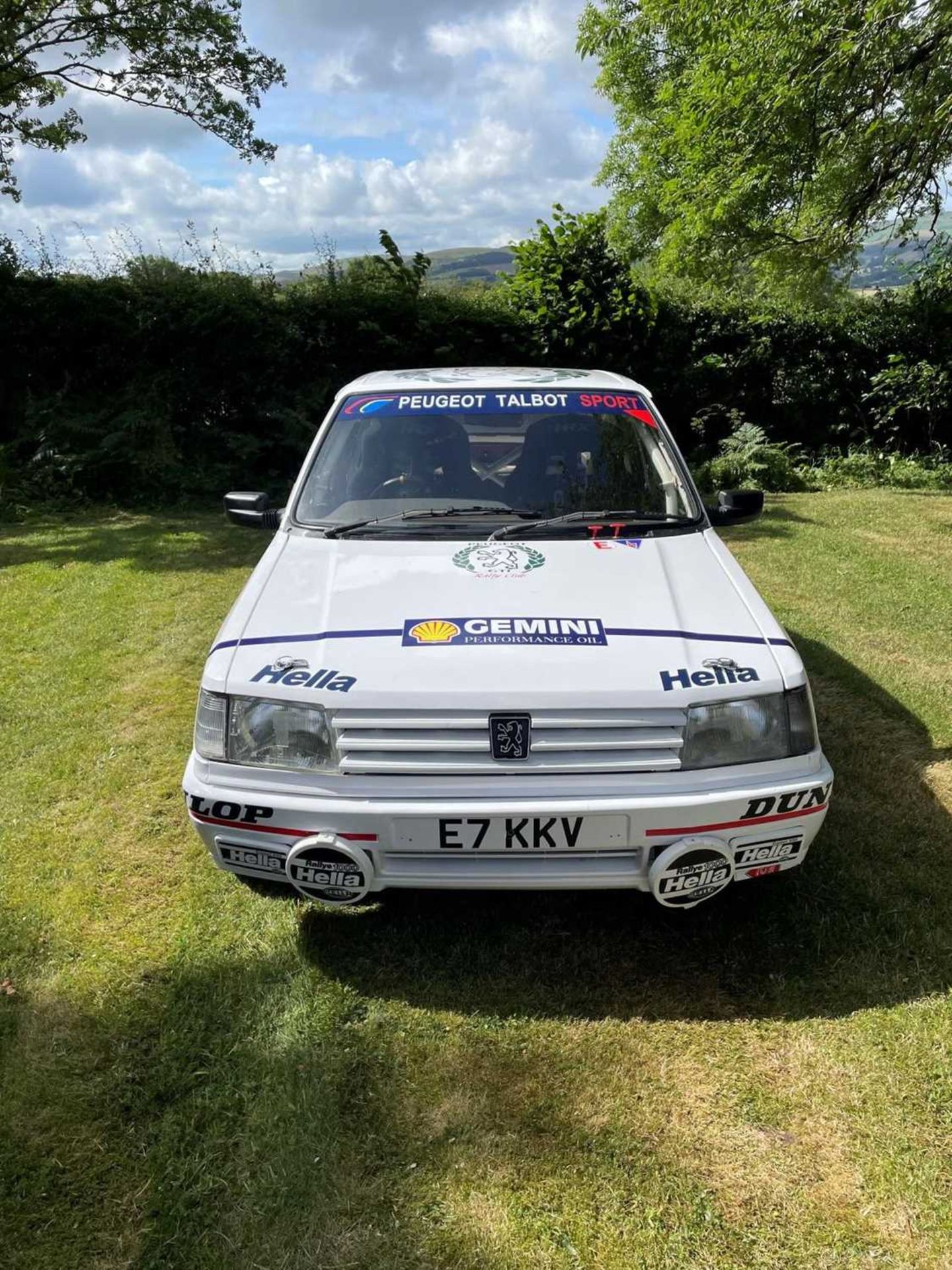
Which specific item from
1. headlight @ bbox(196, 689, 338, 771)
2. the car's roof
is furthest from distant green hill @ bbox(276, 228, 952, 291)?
headlight @ bbox(196, 689, 338, 771)

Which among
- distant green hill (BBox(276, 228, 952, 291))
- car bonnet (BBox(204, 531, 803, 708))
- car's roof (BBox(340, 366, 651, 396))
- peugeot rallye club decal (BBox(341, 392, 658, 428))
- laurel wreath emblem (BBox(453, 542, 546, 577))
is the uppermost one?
distant green hill (BBox(276, 228, 952, 291))

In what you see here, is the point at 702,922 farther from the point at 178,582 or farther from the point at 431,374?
the point at 178,582

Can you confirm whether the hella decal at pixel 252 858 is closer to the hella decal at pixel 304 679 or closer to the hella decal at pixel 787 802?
the hella decal at pixel 304 679

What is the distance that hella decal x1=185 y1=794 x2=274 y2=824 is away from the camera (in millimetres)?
2434

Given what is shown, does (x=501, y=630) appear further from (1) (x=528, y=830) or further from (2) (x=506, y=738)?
(1) (x=528, y=830)

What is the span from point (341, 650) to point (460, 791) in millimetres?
579

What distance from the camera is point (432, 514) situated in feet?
11.2

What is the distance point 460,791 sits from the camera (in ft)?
7.77

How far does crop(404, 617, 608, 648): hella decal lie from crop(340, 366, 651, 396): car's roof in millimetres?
1724

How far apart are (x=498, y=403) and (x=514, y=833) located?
7.30ft

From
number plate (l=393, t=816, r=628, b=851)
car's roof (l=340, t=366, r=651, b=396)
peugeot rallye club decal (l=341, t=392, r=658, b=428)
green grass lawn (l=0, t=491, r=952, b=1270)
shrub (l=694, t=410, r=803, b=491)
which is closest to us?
green grass lawn (l=0, t=491, r=952, b=1270)

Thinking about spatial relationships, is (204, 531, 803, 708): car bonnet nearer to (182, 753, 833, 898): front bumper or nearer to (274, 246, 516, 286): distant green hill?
(182, 753, 833, 898): front bumper

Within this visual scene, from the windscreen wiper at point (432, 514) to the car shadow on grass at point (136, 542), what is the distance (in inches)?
171

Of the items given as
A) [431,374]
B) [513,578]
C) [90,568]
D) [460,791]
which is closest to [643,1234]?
[460,791]
